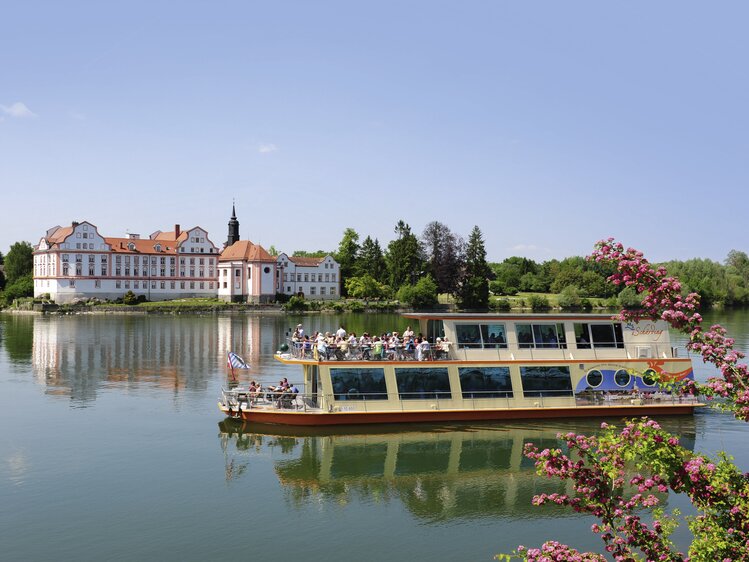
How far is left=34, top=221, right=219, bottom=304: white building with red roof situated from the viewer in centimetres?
11769

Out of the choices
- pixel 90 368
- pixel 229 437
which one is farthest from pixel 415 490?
pixel 90 368

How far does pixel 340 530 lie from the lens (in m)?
18.6

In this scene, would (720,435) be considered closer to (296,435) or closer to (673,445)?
(296,435)

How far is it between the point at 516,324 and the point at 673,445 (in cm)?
2202

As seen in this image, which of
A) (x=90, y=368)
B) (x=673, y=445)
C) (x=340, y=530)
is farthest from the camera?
(x=90, y=368)

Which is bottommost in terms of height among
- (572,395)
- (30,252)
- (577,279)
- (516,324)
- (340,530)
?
(340,530)

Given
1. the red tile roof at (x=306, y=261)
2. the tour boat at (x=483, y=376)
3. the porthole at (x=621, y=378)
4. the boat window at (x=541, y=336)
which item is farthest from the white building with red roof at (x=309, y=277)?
the porthole at (x=621, y=378)

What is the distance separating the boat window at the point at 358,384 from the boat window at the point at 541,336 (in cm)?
647

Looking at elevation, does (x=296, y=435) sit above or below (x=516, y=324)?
below

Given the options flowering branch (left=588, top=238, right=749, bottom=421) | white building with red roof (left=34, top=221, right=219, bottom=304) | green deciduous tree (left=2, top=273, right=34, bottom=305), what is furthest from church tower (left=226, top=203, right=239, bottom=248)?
flowering branch (left=588, top=238, right=749, bottom=421)

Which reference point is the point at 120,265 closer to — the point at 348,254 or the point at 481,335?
the point at 348,254

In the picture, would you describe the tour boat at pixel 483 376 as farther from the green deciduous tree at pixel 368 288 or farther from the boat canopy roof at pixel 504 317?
the green deciduous tree at pixel 368 288

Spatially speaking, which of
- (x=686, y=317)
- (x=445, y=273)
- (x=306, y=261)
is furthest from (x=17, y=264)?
(x=686, y=317)

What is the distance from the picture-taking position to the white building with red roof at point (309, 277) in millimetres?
130250
